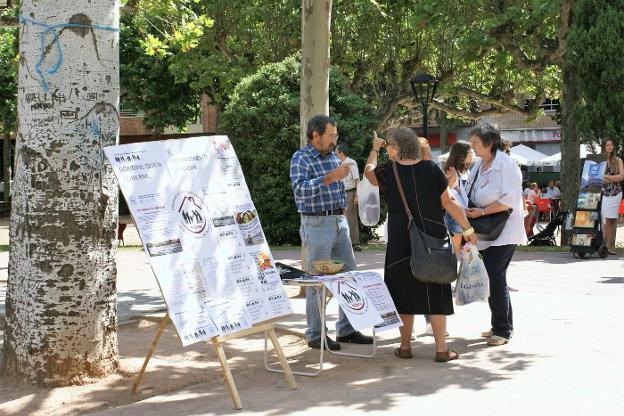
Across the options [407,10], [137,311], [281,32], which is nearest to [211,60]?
[281,32]

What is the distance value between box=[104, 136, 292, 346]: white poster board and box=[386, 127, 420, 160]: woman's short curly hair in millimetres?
1283

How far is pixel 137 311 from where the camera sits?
9719 mm

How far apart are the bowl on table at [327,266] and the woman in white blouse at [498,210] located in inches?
54.2

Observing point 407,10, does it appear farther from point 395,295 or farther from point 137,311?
point 395,295

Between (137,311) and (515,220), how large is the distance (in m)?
4.21

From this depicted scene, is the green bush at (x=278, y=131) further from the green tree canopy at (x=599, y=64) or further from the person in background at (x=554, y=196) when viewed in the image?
the person in background at (x=554, y=196)

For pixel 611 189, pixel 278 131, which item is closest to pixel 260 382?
pixel 611 189

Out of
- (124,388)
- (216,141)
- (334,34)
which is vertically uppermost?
(334,34)

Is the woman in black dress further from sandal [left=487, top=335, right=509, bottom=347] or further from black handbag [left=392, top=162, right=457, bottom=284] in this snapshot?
sandal [left=487, top=335, right=509, bottom=347]

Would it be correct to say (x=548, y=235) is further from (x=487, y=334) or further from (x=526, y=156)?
(x=526, y=156)

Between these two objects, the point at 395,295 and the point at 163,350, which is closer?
the point at 395,295

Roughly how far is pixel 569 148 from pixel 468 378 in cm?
1549

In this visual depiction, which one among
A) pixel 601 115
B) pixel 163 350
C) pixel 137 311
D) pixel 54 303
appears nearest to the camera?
pixel 54 303

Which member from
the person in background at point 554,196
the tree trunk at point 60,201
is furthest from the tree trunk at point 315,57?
the person in background at point 554,196
